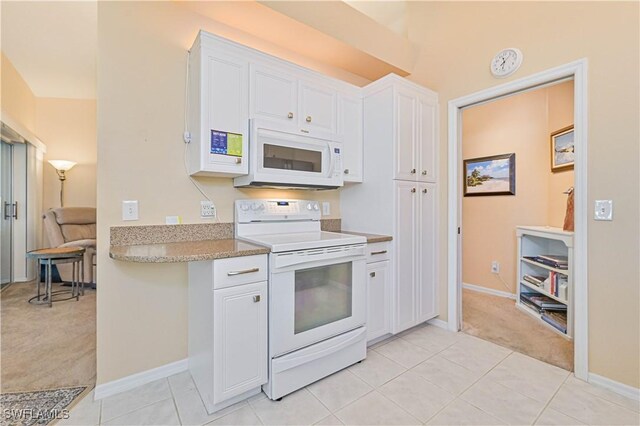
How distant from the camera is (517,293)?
3.27 metres

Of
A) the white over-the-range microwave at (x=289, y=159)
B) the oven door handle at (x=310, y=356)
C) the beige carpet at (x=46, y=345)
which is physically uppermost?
the white over-the-range microwave at (x=289, y=159)

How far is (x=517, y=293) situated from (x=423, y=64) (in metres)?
2.75

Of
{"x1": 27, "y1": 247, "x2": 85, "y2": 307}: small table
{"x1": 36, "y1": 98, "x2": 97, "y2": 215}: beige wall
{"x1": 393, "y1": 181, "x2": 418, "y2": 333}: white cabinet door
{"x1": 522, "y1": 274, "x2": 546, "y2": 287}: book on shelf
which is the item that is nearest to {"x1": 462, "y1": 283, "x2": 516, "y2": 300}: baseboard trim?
{"x1": 522, "y1": 274, "x2": 546, "y2": 287}: book on shelf

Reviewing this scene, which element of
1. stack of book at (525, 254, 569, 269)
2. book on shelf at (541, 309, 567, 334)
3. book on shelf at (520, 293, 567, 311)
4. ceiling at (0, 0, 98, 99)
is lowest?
book on shelf at (541, 309, 567, 334)

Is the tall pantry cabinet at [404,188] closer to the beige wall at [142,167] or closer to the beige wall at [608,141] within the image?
the beige wall at [608,141]

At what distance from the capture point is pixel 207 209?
2047 mm

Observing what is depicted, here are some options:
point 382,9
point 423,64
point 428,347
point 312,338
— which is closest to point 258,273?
point 312,338

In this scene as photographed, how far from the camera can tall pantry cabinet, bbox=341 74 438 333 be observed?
2350 millimetres

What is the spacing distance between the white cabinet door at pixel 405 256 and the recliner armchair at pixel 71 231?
4045 mm

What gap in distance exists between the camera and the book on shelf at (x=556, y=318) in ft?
8.44

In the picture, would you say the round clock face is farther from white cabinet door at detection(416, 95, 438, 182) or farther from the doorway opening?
the doorway opening

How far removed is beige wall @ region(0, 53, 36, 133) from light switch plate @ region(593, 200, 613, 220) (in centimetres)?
596


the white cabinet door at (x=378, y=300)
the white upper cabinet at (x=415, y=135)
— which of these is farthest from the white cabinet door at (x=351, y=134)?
the white cabinet door at (x=378, y=300)

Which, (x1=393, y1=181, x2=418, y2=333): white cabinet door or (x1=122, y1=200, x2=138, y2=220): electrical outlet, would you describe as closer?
(x1=122, y1=200, x2=138, y2=220): electrical outlet
